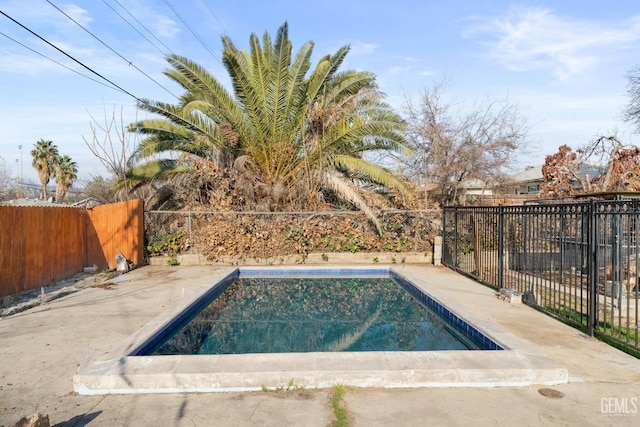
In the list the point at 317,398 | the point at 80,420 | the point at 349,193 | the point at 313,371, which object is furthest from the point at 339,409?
the point at 349,193

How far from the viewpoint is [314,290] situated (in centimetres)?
1010

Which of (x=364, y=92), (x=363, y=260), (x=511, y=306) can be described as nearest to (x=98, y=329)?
(x=511, y=306)

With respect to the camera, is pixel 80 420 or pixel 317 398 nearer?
pixel 80 420

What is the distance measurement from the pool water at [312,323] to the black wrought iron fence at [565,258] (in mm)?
1751

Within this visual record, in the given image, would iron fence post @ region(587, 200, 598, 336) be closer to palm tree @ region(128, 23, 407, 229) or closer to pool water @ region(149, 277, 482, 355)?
pool water @ region(149, 277, 482, 355)

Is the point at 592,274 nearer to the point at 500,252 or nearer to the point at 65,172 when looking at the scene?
the point at 500,252

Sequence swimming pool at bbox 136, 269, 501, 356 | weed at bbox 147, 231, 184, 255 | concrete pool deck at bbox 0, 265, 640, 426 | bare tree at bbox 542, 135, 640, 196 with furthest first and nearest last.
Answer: bare tree at bbox 542, 135, 640, 196
weed at bbox 147, 231, 184, 255
swimming pool at bbox 136, 269, 501, 356
concrete pool deck at bbox 0, 265, 640, 426

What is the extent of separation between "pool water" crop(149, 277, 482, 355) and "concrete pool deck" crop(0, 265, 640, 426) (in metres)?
1.04

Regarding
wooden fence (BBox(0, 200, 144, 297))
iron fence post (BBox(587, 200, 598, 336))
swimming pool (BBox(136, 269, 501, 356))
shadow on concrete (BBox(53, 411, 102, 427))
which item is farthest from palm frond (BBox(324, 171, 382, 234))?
shadow on concrete (BBox(53, 411, 102, 427))

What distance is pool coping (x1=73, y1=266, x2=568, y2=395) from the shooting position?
4059 millimetres

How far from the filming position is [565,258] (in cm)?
1021

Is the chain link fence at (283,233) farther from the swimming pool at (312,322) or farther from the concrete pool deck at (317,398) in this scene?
the concrete pool deck at (317,398)

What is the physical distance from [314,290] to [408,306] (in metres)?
2.51

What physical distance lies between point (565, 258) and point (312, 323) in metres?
6.80
